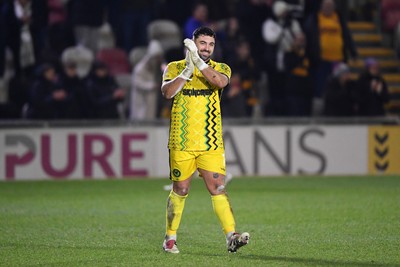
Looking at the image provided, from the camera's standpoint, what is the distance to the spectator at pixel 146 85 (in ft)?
59.9

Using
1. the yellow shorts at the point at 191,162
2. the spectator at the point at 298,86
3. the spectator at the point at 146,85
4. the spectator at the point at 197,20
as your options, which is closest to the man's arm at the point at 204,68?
the yellow shorts at the point at 191,162

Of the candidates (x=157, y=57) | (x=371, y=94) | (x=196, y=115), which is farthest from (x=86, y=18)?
(x=196, y=115)

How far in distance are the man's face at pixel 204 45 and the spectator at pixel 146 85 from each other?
33.2 ft

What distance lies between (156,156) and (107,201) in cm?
427

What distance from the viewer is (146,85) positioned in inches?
718

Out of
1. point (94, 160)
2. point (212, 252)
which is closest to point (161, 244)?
point (212, 252)

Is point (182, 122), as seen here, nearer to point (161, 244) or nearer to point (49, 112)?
point (161, 244)

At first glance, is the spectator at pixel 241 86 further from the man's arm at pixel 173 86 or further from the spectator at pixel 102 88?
the man's arm at pixel 173 86

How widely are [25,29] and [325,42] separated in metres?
A: 5.96

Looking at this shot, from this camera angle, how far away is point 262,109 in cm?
1900

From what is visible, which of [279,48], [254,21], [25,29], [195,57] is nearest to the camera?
[195,57]

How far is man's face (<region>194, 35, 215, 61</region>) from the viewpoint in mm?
8070

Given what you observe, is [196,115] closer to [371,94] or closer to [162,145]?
[162,145]

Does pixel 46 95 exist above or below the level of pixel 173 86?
below
